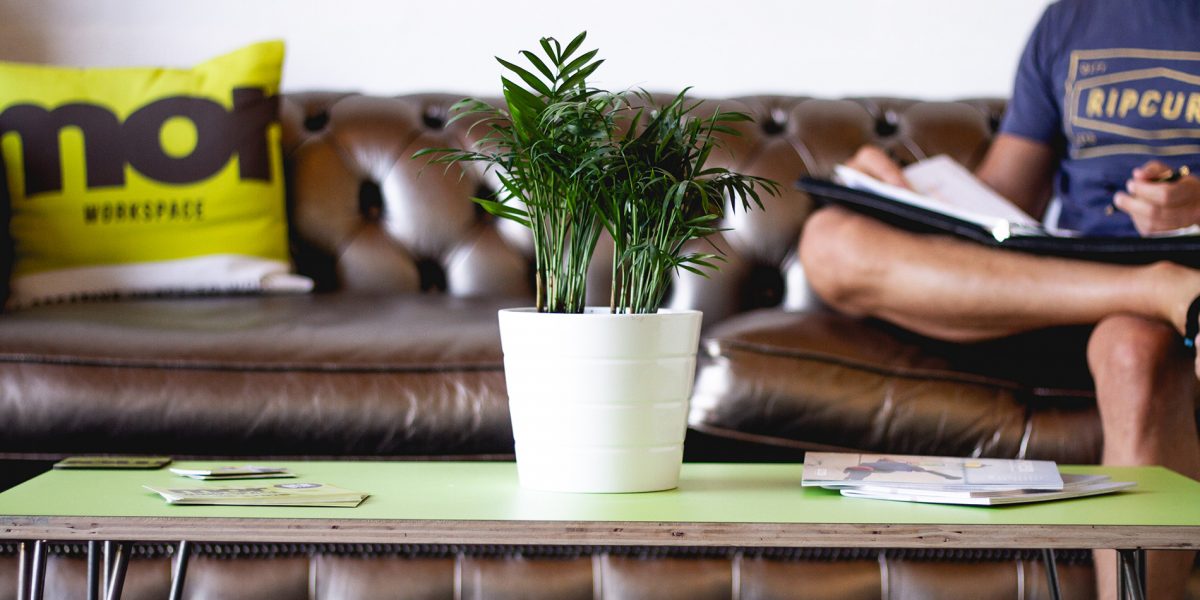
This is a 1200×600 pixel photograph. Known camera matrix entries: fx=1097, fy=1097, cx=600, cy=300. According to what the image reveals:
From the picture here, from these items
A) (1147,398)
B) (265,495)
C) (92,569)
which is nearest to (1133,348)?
(1147,398)

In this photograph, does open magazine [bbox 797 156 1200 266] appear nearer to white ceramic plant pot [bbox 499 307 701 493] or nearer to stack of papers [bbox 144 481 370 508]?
white ceramic plant pot [bbox 499 307 701 493]

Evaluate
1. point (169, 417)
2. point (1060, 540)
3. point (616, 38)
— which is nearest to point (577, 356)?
point (1060, 540)

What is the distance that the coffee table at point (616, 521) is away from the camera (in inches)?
24.0

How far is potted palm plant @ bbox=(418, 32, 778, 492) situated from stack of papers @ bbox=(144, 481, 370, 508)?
0.45ft

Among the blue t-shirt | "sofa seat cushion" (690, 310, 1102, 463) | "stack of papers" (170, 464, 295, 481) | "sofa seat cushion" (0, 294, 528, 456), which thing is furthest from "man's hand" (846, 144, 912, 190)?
"stack of papers" (170, 464, 295, 481)

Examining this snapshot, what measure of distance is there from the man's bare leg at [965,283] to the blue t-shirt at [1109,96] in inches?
12.5

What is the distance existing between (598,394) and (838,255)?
79cm

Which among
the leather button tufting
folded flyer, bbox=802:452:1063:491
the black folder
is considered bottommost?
folded flyer, bbox=802:452:1063:491

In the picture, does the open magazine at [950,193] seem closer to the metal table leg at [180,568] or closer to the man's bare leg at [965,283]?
the man's bare leg at [965,283]

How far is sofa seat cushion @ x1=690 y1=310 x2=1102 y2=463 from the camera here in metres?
1.23

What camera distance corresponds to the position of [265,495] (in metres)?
0.67

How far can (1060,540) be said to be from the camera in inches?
24.0

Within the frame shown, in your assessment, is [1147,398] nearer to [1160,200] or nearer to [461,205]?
[1160,200]

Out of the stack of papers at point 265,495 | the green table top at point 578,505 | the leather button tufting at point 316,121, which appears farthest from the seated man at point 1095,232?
the leather button tufting at point 316,121
